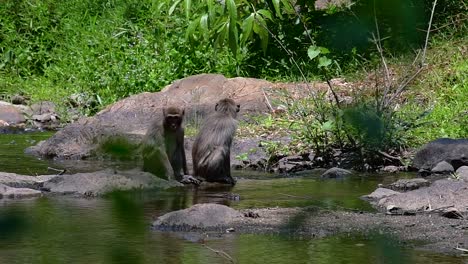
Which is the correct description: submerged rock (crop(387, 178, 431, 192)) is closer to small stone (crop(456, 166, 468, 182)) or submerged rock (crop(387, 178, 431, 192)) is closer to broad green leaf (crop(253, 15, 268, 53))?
small stone (crop(456, 166, 468, 182))

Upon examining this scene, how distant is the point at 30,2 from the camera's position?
8.63 feet

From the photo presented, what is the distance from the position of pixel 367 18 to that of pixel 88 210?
5.26 m

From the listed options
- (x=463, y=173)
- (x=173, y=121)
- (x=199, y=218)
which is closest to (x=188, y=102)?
(x=173, y=121)

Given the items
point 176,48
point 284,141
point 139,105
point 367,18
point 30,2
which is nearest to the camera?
point 367,18

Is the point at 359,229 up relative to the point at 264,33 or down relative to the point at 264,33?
down

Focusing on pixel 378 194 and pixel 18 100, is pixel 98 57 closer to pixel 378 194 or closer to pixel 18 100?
pixel 18 100

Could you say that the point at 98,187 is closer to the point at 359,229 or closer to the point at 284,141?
the point at 359,229

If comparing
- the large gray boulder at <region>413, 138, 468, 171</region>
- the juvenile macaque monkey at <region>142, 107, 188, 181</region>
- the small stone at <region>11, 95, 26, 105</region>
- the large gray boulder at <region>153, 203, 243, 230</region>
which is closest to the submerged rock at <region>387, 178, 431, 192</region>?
the large gray boulder at <region>413, 138, 468, 171</region>

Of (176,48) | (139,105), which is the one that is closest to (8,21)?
(176,48)

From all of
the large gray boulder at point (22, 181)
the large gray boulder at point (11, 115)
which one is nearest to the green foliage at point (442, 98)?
the large gray boulder at point (22, 181)

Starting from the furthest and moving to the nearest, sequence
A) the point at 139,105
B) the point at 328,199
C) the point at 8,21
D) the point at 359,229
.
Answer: the point at 8,21 → the point at 139,105 → the point at 328,199 → the point at 359,229

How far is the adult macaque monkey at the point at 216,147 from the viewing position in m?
8.00

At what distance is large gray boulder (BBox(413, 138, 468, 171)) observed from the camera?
8.19m

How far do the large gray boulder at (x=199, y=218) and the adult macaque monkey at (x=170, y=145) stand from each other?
224 centimetres
